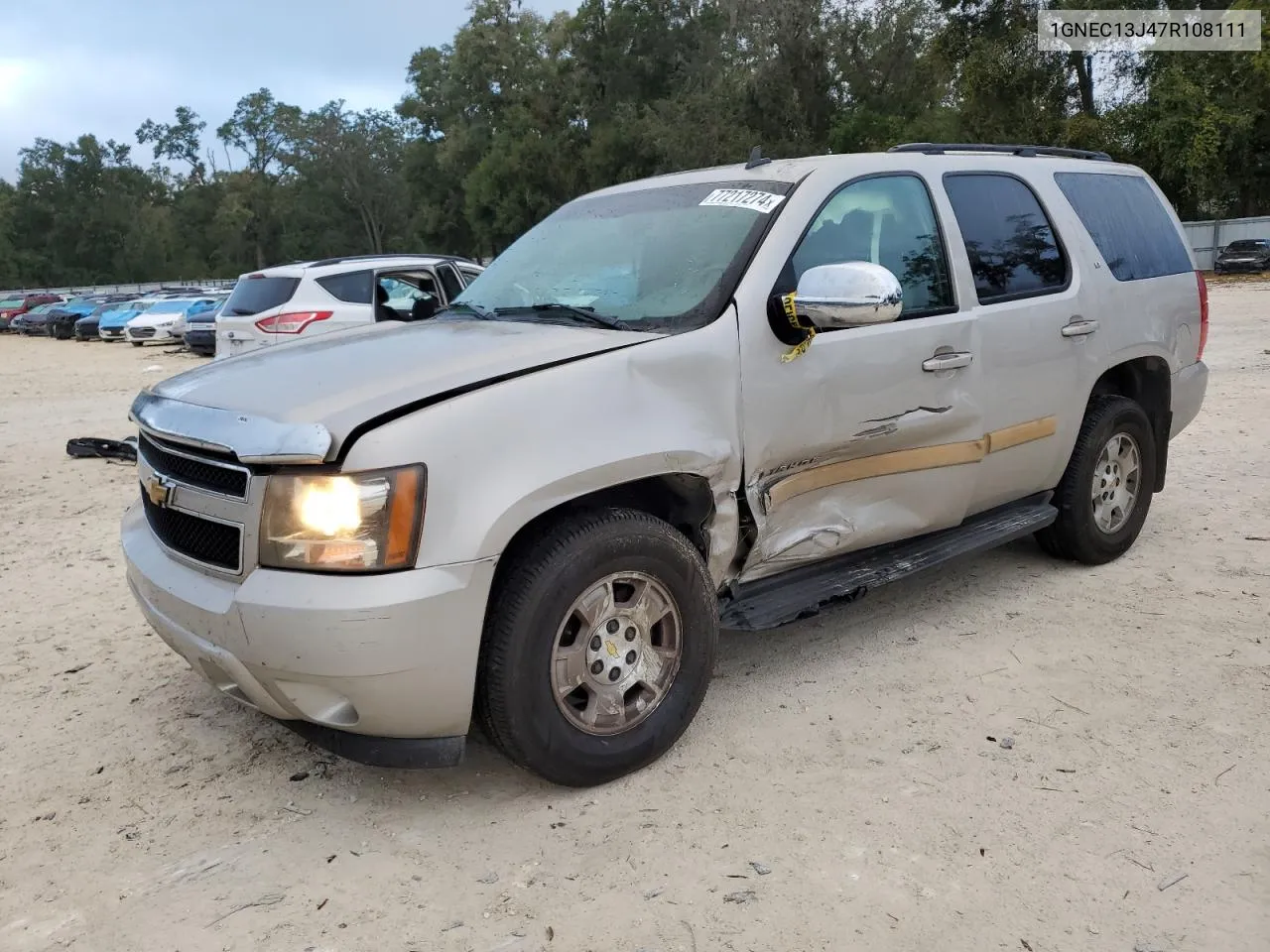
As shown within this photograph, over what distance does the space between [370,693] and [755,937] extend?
1156 millimetres

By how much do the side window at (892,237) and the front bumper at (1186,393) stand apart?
77.1 inches

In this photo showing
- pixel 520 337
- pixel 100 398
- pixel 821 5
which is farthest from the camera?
pixel 821 5

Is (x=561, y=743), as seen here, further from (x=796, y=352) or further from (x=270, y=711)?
(x=796, y=352)

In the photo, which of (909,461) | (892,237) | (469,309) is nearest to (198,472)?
(469,309)

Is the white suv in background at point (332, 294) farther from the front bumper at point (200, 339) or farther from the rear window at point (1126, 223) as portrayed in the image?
the front bumper at point (200, 339)

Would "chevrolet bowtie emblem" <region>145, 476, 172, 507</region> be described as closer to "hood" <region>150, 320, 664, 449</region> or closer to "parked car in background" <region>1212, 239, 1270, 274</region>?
"hood" <region>150, 320, 664, 449</region>

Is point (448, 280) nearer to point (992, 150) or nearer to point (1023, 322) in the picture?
point (992, 150)

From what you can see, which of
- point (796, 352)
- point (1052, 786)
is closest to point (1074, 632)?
point (1052, 786)

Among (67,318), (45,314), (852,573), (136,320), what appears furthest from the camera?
(45,314)

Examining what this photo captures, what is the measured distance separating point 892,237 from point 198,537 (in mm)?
2696

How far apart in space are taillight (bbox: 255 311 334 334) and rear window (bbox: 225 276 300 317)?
191mm

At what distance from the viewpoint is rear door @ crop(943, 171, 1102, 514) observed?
4.18m

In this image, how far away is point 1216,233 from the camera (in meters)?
34.6

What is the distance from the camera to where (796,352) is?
11.4ft
